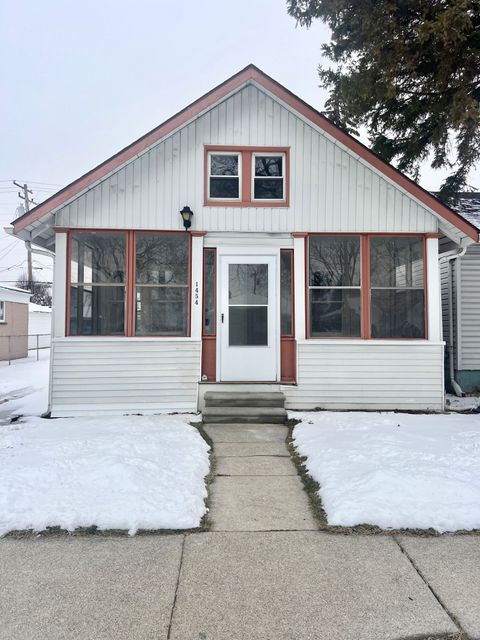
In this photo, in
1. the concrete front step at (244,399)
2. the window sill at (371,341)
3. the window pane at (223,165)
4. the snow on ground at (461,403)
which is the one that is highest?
the window pane at (223,165)

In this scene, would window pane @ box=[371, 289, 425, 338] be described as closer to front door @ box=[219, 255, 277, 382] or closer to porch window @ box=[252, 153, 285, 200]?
front door @ box=[219, 255, 277, 382]

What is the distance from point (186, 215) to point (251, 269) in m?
1.43

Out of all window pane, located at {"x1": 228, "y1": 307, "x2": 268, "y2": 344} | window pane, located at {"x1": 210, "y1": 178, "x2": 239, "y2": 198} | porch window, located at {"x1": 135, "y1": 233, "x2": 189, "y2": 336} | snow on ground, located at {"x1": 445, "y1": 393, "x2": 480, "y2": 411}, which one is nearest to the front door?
window pane, located at {"x1": 228, "y1": 307, "x2": 268, "y2": 344}

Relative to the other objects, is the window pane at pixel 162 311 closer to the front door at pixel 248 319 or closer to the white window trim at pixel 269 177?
the front door at pixel 248 319

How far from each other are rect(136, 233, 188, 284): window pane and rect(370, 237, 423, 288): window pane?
330 cm

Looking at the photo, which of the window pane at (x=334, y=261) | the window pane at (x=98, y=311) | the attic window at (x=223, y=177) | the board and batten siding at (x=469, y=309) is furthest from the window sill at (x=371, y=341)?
the window pane at (x=98, y=311)

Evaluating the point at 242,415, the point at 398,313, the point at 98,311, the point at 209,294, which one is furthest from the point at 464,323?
the point at 98,311

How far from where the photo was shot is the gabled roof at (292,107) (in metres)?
6.74

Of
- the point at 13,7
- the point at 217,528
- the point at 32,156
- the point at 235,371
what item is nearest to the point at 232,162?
the point at 235,371

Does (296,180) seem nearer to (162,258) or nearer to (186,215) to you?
(186,215)

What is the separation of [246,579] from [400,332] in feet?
18.3

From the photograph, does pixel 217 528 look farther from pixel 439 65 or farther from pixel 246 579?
pixel 439 65

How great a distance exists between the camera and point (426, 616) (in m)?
2.25

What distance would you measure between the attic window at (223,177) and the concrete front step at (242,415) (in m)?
3.59
